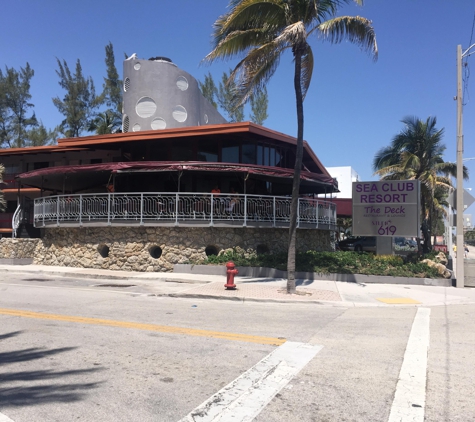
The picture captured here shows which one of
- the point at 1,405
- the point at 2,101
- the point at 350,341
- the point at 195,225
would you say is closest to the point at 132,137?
the point at 195,225

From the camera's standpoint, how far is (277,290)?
1334 centimetres

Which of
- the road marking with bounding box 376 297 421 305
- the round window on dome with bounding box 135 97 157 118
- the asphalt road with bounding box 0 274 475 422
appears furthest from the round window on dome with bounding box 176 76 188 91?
the road marking with bounding box 376 297 421 305

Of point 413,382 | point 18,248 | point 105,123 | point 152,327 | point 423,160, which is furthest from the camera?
point 105,123

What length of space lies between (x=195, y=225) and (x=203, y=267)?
169 centimetres

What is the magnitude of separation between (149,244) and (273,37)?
9250mm

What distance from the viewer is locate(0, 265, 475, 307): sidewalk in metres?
12.0

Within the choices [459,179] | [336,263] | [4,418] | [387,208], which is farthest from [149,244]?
[4,418]

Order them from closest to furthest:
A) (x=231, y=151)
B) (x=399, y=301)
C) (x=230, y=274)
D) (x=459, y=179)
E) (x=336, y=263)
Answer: (x=399, y=301), (x=230, y=274), (x=459, y=179), (x=336, y=263), (x=231, y=151)

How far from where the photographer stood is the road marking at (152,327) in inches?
289

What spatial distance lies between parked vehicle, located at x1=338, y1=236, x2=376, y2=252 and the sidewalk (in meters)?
17.1

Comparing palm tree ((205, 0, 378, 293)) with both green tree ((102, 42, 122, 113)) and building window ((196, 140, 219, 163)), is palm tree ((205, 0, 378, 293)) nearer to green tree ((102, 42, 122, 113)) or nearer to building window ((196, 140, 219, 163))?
building window ((196, 140, 219, 163))

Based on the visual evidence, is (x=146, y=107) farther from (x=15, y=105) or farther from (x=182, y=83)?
(x=15, y=105)

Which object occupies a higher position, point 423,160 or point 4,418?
point 423,160

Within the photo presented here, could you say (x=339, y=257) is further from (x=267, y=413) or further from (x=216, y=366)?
(x=267, y=413)
